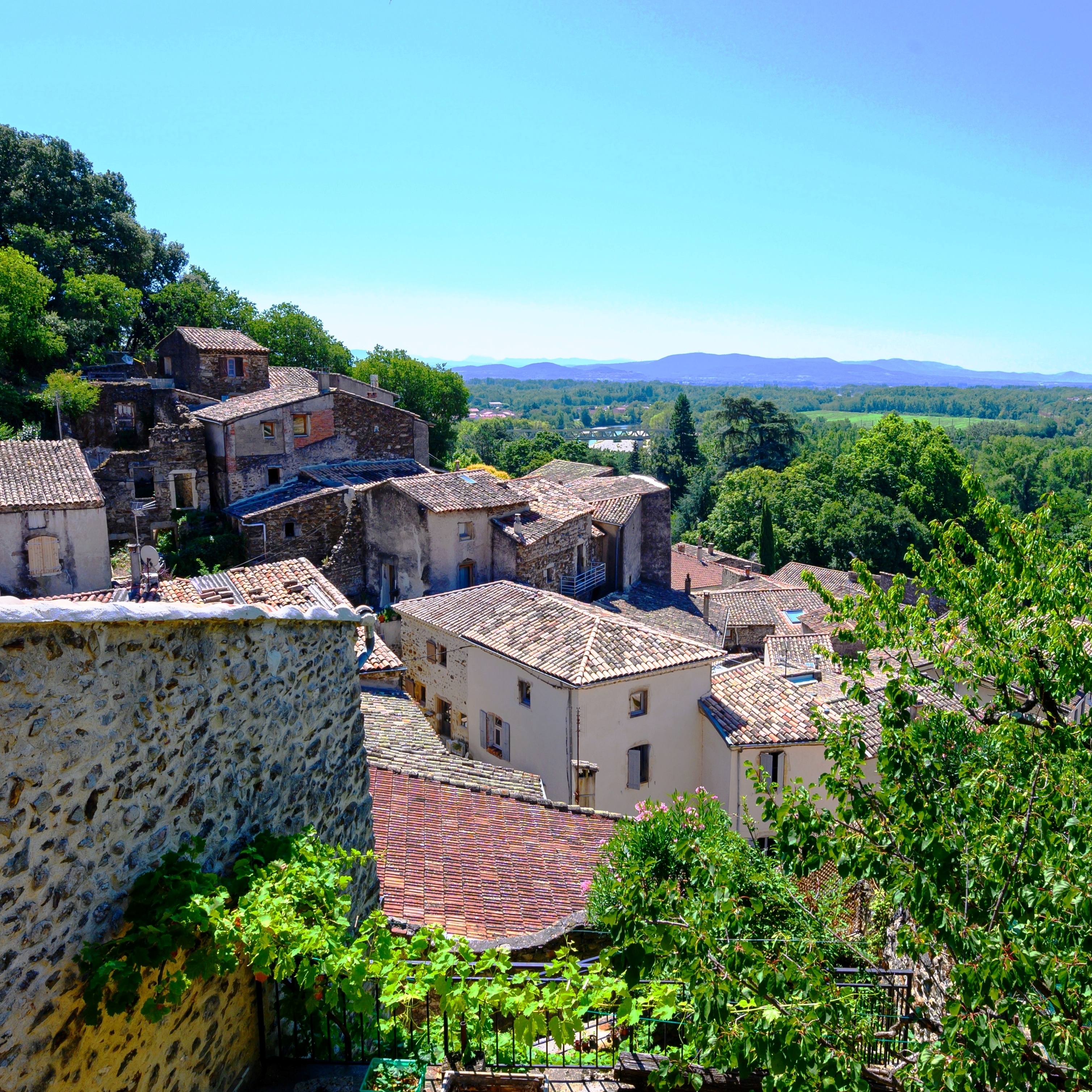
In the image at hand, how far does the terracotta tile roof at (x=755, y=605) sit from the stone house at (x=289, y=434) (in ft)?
46.8

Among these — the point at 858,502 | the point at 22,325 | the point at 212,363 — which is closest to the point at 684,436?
the point at 858,502

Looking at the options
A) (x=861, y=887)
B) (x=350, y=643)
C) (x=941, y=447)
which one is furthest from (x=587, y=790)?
(x=941, y=447)

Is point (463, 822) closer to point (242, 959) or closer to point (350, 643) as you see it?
point (350, 643)

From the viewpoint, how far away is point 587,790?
19.4 m

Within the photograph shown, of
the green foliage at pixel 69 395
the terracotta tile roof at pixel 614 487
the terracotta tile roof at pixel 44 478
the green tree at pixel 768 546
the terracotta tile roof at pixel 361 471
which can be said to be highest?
the green foliage at pixel 69 395

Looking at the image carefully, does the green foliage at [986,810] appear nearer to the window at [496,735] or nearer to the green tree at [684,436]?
the window at [496,735]

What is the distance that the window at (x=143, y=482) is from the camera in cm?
3198

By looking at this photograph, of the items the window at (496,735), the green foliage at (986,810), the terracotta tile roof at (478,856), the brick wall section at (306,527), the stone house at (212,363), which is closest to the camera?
the green foliage at (986,810)

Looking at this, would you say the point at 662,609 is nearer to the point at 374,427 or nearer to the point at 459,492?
the point at 459,492

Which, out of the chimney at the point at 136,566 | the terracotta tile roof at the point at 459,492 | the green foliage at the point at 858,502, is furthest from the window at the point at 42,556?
the green foliage at the point at 858,502

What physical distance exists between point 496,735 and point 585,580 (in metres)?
13.2

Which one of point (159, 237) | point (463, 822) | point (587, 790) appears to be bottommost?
point (587, 790)

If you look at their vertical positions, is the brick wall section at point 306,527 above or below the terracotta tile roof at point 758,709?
above

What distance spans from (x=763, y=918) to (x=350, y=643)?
5.59 m
